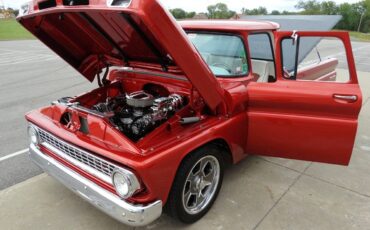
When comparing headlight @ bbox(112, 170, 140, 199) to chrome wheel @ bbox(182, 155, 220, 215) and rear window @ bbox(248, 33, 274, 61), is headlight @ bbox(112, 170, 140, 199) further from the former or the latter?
rear window @ bbox(248, 33, 274, 61)

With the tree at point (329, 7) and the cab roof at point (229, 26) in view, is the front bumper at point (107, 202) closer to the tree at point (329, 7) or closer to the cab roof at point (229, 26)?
the cab roof at point (229, 26)

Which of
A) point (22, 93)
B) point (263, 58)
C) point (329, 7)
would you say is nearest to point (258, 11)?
point (329, 7)

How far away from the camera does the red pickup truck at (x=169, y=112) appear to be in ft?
7.46

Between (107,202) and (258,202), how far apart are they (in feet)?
5.26

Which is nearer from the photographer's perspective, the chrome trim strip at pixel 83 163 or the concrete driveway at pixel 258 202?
the chrome trim strip at pixel 83 163

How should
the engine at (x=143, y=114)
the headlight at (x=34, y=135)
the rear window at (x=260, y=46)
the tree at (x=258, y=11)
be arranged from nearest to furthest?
the engine at (x=143, y=114), the headlight at (x=34, y=135), the rear window at (x=260, y=46), the tree at (x=258, y=11)

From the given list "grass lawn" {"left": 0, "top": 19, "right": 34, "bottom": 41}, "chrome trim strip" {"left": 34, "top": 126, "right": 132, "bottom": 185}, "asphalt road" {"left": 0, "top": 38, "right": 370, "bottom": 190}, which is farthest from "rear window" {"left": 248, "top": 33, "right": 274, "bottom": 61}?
"grass lawn" {"left": 0, "top": 19, "right": 34, "bottom": 41}

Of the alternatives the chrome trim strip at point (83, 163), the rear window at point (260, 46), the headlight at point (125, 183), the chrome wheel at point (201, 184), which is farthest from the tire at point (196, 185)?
the rear window at point (260, 46)

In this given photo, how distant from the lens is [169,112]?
290 centimetres

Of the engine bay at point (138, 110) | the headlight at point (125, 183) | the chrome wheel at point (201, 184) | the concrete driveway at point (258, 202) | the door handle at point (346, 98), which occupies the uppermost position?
the door handle at point (346, 98)

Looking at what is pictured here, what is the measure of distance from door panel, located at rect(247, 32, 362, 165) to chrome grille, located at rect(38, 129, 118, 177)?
155 cm

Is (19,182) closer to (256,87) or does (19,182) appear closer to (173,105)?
(173,105)

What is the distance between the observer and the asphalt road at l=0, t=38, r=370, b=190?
379cm

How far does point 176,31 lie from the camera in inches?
84.1
